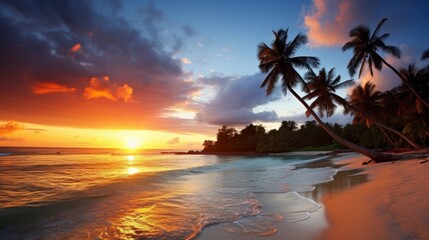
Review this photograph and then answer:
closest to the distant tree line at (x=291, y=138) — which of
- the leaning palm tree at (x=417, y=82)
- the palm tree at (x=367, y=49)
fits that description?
the leaning palm tree at (x=417, y=82)

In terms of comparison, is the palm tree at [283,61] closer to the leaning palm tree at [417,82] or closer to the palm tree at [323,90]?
the palm tree at [323,90]

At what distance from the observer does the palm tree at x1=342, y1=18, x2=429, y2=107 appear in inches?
858

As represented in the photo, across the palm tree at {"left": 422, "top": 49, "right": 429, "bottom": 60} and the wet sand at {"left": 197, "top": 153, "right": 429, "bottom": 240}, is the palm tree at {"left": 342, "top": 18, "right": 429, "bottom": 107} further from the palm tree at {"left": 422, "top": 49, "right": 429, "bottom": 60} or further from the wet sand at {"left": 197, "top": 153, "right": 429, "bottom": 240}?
the wet sand at {"left": 197, "top": 153, "right": 429, "bottom": 240}

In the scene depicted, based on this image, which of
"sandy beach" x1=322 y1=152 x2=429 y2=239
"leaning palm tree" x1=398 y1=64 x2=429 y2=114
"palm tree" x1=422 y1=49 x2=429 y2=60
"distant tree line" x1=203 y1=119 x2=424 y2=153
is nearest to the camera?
"sandy beach" x1=322 y1=152 x2=429 y2=239

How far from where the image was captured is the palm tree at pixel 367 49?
71.5 feet

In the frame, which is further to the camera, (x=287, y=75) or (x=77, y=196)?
(x=287, y=75)

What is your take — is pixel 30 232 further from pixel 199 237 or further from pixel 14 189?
pixel 14 189

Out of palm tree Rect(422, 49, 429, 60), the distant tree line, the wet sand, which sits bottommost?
the wet sand

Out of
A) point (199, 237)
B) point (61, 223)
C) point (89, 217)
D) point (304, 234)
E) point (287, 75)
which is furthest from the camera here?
point (287, 75)

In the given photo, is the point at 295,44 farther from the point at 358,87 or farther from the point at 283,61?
the point at 358,87

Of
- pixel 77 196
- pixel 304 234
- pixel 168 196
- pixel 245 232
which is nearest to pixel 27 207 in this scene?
pixel 77 196

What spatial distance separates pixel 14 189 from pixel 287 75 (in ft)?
66.2

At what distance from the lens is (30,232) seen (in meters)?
5.54

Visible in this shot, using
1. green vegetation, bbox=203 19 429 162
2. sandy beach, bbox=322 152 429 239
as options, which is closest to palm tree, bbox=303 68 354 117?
green vegetation, bbox=203 19 429 162
